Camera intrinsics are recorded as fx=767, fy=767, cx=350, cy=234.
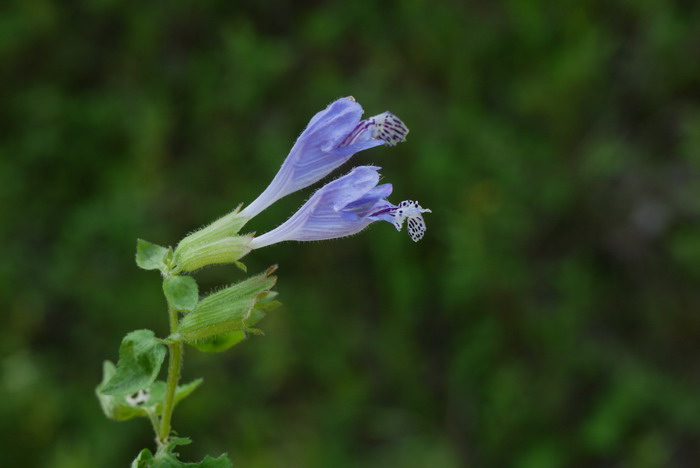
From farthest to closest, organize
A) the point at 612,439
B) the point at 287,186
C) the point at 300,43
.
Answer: the point at 300,43, the point at 612,439, the point at 287,186

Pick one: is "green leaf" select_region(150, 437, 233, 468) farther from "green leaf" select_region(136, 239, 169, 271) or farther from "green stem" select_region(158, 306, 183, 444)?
"green leaf" select_region(136, 239, 169, 271)

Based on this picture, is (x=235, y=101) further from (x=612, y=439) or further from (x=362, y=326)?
(x=612, y=439)

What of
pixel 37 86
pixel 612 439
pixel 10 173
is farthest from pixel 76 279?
pixel 612 439

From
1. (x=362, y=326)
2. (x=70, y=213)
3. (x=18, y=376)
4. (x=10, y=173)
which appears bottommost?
(x=362, y=326)

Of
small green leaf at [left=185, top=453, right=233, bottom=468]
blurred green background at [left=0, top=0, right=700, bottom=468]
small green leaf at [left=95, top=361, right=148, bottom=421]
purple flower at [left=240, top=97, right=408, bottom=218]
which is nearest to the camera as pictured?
small green leaf at [left=185, top=453, right=233, bottom=468]

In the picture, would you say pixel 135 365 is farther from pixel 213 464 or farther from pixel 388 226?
pixel 388 226

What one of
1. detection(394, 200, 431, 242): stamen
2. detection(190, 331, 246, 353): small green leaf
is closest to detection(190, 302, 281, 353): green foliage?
detection(190, 331, 246, 353): small green leaf

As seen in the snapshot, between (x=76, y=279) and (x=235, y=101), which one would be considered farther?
(x=235, y=101)
